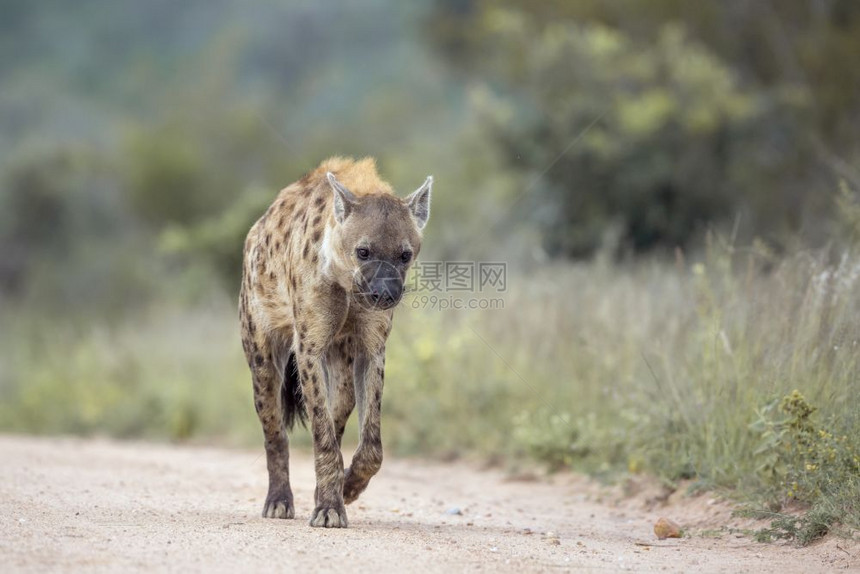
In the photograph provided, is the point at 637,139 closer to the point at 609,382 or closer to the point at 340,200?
the point at 609,382

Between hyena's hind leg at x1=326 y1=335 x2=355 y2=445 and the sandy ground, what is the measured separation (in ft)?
1.81

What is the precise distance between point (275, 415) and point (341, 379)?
481 millimetres

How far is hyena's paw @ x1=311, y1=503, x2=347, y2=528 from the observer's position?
5.62 meters

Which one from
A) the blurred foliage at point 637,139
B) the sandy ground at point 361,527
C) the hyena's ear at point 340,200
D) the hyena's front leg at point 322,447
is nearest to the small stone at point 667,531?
the sandy ground at point 361,527

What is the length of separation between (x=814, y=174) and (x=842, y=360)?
1320 cm

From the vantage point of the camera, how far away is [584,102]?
1675 centimetres

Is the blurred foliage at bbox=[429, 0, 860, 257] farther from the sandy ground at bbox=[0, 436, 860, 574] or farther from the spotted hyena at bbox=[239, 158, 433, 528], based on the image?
the spotted hyena at bbox=[239, 158, 433, 528]

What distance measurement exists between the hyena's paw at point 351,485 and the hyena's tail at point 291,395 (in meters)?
0.75

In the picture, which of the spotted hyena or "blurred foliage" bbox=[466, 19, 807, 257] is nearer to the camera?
the spotted hyena

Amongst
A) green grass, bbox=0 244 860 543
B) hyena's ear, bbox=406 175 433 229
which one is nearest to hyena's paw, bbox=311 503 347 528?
hyena's ear, bbox=406 175 433 229

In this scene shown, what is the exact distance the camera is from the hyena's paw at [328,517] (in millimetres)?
5621

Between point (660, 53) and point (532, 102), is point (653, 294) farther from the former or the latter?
point (660, 53)

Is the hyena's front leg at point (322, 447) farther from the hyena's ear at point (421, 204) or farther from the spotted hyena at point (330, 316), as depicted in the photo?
the hyena's ear at point (421, 204)

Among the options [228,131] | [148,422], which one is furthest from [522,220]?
[228,131]
